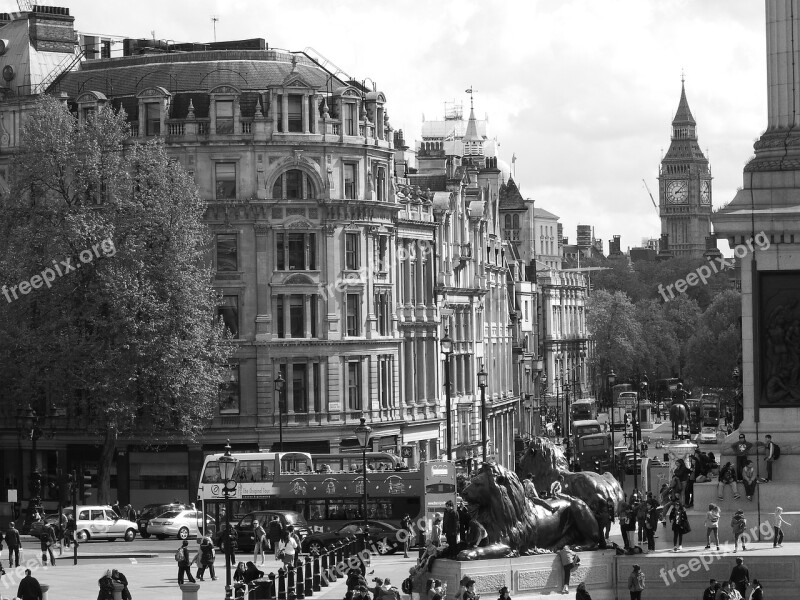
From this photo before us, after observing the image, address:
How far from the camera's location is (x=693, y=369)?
166625 millimetres

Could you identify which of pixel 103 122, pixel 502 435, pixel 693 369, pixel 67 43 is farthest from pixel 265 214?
pixel 693 369

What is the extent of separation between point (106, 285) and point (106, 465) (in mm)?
7645

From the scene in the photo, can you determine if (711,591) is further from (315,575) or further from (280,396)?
(280,396)

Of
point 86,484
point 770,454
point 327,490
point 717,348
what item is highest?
point 717,348

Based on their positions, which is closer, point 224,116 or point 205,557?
point 205,557

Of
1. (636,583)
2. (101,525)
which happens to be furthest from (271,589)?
(101,525)

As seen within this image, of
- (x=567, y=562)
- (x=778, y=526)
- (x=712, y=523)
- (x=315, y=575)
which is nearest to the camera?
(x=567, y=562)

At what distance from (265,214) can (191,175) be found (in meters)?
3.66

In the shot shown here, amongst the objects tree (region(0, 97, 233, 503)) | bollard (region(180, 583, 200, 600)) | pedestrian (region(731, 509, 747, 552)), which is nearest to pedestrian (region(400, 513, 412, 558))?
tree (region(0, 97, 233, 503))

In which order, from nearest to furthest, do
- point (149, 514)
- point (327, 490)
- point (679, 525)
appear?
point (679, 525) < point (327, 490) < point (149, 514)

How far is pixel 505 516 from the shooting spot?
4738 centimetres

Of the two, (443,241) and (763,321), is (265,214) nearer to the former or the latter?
(443,241)

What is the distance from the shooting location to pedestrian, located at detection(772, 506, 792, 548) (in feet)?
167

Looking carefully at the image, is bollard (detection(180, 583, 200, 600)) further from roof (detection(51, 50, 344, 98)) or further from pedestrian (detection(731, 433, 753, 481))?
roof (detection(51, 50, 344, 98))
